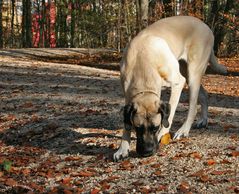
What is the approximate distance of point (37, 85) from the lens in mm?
13812

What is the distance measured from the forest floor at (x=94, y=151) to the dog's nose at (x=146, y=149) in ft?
0.71

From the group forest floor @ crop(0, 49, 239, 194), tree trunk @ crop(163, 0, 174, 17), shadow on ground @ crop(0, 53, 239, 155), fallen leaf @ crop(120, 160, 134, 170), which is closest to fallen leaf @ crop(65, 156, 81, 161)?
forest floor @ crop(0, 49, 239, 194)

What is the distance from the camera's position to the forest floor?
521 cm

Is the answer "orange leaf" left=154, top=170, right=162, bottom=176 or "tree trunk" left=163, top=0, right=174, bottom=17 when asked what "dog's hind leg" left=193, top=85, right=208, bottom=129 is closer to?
"orange leaf" left=154, top=170, right=162, bottom=176

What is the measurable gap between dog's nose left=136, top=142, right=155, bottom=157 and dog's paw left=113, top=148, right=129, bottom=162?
50 cm

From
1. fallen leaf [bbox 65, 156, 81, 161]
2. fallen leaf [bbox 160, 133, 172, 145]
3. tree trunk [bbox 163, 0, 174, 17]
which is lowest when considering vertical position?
fallen leaf [bbox 65, 156, 81, 161]

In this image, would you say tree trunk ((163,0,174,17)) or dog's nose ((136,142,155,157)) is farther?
tree trunk ((163,0,174,17))

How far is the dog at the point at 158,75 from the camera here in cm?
559

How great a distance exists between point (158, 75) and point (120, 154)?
3.88ft

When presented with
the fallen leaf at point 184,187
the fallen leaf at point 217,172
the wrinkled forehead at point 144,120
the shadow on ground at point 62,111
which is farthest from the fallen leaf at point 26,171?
the fallen leaf at point 217,172

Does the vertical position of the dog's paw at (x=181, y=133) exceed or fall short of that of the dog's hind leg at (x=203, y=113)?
it falls short

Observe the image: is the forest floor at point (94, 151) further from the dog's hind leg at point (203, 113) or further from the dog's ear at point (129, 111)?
the dog's ear at point (129, 111)

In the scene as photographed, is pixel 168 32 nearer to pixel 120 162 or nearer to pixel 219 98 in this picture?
pixel 120 162

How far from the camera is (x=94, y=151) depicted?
664 centimetres
